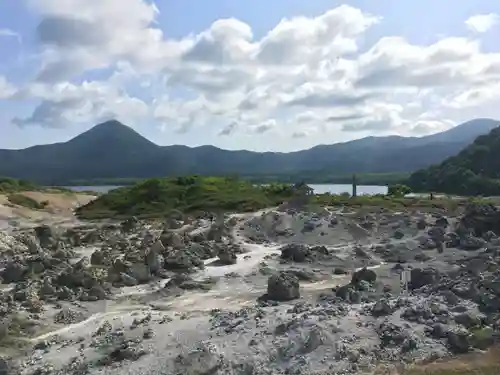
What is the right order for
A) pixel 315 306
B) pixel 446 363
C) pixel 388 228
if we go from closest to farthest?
pixel 446 363 < pixel 315 306 < pixel 388 228

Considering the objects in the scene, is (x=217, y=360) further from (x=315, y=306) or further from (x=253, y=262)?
(x=253, y=262)

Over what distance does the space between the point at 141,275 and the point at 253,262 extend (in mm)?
4935

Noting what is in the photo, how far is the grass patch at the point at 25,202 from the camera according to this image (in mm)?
60438

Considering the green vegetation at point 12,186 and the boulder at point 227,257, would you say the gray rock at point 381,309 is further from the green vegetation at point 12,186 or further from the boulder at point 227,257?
the green vegetation at point 12,186

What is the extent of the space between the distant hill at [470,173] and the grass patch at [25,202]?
138ft

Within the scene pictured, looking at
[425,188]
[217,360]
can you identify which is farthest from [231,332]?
[425,188]

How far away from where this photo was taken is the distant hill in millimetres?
75175

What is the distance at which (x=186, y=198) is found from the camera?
5653 cm

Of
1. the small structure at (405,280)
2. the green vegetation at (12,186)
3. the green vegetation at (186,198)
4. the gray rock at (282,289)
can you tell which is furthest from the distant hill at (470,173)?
the gray rock at (282,289)

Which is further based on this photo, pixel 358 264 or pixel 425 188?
pixel 425 188

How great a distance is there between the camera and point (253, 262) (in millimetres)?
27609

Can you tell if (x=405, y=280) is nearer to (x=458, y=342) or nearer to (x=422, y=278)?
(x=422, y=278)

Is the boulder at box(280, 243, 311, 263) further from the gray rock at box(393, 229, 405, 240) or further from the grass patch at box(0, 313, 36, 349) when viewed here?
the grass patch at box(0, 313, 36, 349)

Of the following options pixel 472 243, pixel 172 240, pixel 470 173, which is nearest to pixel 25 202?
pixel 172 240
